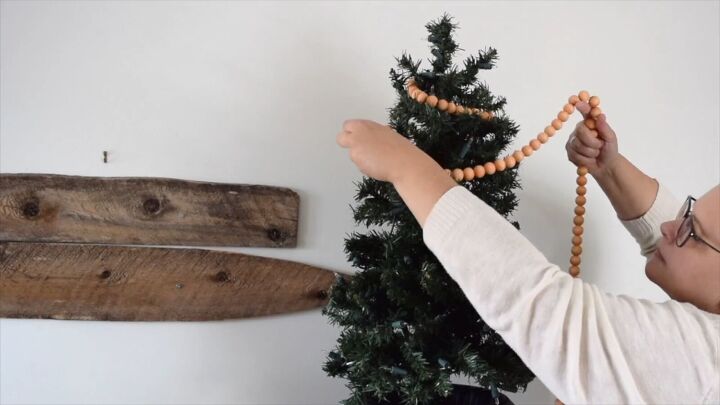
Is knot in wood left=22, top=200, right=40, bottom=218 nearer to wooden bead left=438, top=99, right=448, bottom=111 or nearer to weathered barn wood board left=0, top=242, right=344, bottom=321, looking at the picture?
weathered barn wood board left=0, top=242, right=344, bottom=321

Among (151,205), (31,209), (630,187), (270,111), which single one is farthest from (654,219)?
(31,209)

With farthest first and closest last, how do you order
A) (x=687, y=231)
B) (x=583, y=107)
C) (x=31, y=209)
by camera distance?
(x=31, y=209) → (x=583, y=107) → (x=687, y=231)

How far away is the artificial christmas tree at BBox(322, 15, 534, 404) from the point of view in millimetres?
684

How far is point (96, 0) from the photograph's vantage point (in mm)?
959

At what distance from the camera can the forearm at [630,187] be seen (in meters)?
0.88

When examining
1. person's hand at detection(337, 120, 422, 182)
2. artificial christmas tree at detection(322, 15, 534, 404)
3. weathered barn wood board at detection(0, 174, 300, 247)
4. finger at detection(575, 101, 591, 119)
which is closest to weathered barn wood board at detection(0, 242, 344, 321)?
weathered barn wood board at detection(0, 174, 300, 247)

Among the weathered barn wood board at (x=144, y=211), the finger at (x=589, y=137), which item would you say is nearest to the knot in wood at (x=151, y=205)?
the weathered barn wood board at (x=144, y=211)

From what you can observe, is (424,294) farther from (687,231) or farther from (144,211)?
(144,211)

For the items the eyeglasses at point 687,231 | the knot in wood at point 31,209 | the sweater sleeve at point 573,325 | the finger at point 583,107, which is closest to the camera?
the sweater sleeve at point 573,325

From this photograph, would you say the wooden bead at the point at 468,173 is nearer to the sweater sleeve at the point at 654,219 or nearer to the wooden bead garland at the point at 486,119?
the wooden bead garland at the point at 486,119

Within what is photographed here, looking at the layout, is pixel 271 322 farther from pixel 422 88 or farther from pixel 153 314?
pixel 422 88

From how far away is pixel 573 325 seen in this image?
547mm

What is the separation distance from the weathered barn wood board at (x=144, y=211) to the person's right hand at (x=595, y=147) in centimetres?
50

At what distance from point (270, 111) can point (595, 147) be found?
22.6 inches
